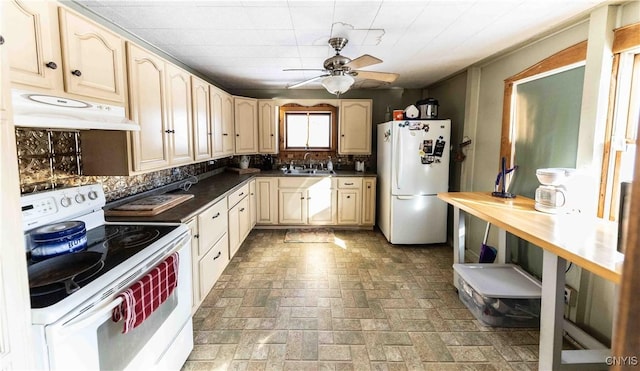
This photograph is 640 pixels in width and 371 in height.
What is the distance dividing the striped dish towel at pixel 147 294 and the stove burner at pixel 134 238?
159 millimetres

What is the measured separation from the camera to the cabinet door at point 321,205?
459cm

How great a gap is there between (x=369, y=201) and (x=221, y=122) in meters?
2.36

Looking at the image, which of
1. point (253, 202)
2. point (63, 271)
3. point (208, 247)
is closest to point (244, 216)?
point (253, 202)

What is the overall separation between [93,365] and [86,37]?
1550mm

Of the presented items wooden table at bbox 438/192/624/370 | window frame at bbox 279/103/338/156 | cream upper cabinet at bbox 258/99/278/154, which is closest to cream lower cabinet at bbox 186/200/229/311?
cream upper cabinet at bbox 258/99/278/154

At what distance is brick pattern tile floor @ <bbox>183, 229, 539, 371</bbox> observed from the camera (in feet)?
6.41

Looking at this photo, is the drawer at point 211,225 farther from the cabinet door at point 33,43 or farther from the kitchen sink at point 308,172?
the kitchen sink at point 308,172

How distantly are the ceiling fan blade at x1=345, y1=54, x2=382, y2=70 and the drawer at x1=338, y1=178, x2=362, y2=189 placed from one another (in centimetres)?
219

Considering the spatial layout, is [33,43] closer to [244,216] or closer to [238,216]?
[238,216]

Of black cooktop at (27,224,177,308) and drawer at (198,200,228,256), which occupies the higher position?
black cooktop at (27,224,177,308)

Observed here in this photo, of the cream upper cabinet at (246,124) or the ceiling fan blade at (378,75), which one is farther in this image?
the cream upper cabinet at (246,124)

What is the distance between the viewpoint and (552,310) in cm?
163

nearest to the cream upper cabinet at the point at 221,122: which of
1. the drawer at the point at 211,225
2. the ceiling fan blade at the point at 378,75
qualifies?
the drawer at the point at 211,225

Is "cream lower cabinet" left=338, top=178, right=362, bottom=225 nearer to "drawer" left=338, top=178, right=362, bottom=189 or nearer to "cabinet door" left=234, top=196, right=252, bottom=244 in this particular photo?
"drawer" left=338, top=178, right=362, bottom=189
